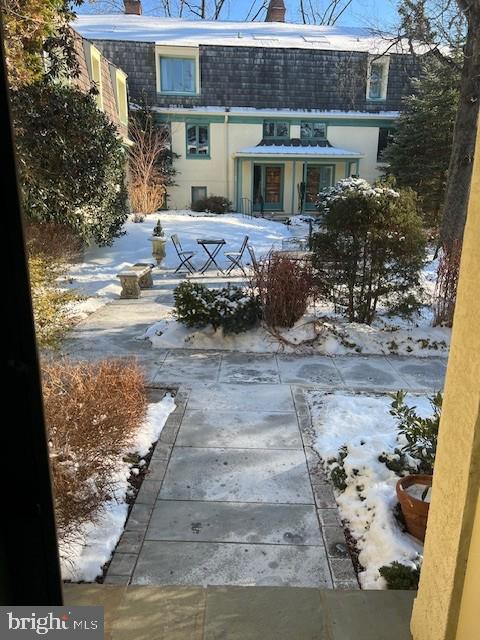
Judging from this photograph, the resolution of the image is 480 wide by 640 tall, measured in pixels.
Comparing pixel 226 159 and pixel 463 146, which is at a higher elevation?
pixel 226 159

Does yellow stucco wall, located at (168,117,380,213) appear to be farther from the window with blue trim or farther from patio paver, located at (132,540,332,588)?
patio paver, located at (132,540,332,588)

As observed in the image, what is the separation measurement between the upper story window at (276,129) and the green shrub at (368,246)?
17.1 metres

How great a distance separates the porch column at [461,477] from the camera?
1478mm

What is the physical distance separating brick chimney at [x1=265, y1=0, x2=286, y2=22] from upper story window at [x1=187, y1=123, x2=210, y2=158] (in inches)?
411

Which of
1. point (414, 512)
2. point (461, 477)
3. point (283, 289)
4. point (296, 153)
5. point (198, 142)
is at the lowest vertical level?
point (414, 512)

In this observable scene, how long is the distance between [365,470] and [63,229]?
8.69m

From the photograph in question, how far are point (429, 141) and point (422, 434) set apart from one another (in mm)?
16827

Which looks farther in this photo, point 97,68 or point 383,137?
point 383,137

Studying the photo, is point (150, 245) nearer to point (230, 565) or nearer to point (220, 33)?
point (230, 565)

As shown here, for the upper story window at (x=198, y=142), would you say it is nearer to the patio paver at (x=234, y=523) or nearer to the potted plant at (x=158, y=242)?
Result: the potted plant at (x=158, y=242)

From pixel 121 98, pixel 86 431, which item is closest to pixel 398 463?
pixel 86 431

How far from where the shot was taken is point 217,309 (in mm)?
6484

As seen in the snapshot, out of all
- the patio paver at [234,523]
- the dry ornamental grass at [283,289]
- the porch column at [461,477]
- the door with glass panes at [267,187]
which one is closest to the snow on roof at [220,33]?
the door with glass panes at [267,187]

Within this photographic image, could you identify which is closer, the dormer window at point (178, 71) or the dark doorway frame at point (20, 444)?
the dark doorway frame at point (20, 444)
